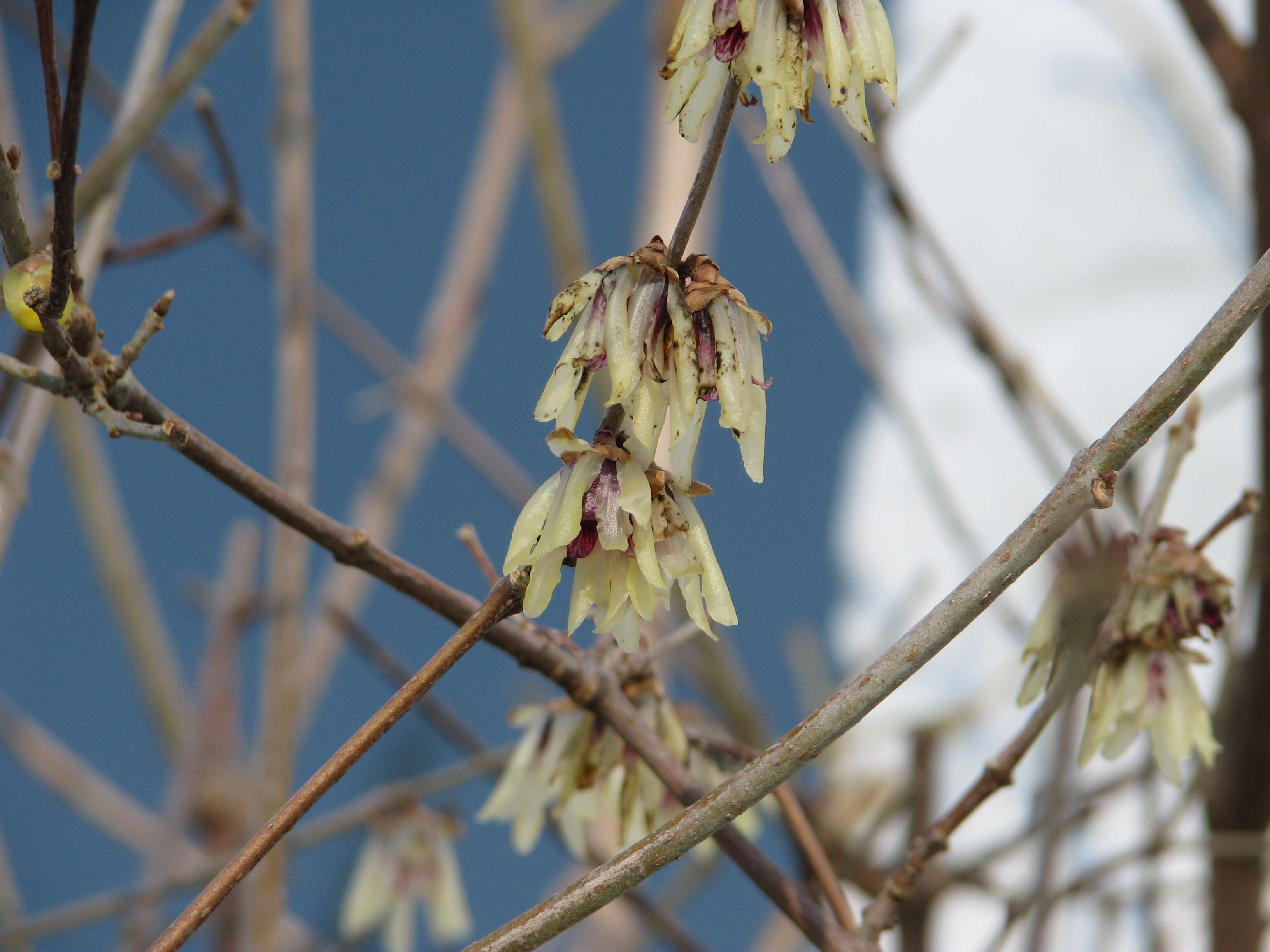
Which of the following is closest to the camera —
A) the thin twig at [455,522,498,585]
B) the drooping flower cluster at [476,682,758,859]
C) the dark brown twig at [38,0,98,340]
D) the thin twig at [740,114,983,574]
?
the dark brown twig at [38,0,98,340]

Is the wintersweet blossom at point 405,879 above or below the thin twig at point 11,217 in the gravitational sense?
above

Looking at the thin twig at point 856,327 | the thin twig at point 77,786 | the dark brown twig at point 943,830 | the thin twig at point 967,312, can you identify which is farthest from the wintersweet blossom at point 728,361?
the thin twig at point 77,786

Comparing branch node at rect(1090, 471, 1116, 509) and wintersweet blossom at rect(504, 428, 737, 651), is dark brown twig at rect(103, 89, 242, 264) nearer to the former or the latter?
wintersweet blossom at rect(504, 428, 737, 651)

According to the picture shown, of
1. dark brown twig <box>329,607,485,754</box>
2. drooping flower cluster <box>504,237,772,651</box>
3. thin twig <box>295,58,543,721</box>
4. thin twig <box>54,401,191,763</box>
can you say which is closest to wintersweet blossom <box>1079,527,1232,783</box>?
drooping flower cluster <box>504,237,772,651</box>

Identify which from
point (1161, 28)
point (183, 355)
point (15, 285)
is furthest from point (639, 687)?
point (1161, 28)

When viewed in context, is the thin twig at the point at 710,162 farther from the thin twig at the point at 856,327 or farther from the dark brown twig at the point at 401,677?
the thin twig at the point at 856,327

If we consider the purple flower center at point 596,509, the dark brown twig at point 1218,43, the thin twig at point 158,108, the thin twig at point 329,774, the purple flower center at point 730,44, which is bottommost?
the thin twig at point 329,774

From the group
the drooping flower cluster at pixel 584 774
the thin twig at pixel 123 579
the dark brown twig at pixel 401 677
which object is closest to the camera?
the drooping flower cluster at pixel 584 774
